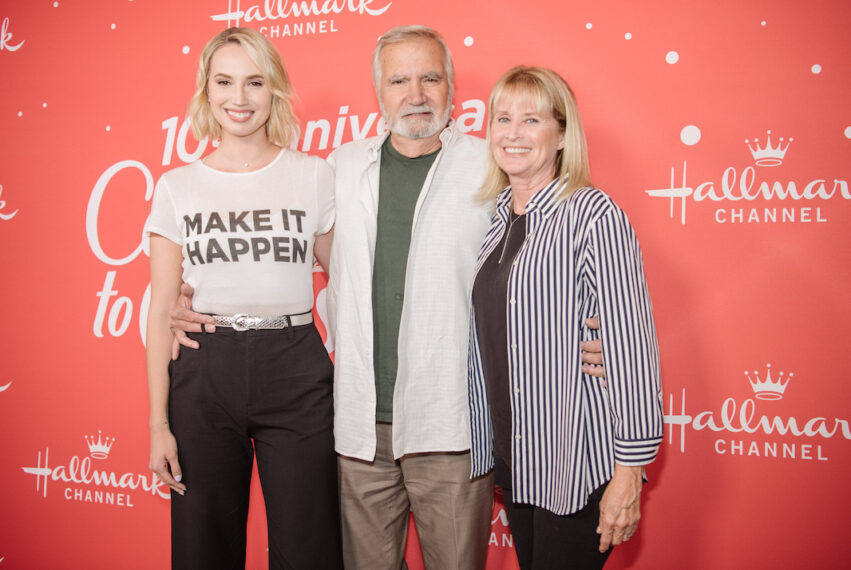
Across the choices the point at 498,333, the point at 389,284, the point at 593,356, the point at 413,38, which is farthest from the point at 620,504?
the point at 413,38

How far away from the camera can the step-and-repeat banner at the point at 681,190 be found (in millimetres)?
2004

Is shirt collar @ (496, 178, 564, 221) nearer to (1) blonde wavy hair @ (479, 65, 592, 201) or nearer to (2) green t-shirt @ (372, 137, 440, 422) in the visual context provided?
(1) blonde wavy hair @ (479, 65, 592, 201)

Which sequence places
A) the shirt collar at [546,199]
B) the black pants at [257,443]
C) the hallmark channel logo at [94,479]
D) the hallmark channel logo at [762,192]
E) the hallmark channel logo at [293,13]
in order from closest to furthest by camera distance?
1. the shirt collar at [546,199]
2. the black pants at [257,443]
3. the hallmark channel logo at [762,192]
4. the hallmark channel logo at [293,13]
5. the hallmark channel logo at [94,479]

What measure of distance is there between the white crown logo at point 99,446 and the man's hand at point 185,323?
1.28 m

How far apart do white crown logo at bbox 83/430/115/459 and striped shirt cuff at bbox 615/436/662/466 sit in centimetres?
238

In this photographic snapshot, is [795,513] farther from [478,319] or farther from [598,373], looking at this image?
[478,319]

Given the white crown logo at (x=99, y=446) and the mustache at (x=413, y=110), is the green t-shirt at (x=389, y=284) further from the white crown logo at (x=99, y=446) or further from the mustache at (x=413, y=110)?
the white crown logo at (x=99, y=446)

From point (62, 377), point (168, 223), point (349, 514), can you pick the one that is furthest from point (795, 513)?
point (62, 377)

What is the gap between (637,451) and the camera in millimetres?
1296

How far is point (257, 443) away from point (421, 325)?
633 millimetres

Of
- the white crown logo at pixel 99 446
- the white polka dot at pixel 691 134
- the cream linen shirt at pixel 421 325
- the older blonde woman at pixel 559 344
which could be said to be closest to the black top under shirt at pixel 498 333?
the older blonde woman at pixel 559 344

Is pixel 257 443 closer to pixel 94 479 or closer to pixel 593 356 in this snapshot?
pixel 593 356

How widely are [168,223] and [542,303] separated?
1162mm

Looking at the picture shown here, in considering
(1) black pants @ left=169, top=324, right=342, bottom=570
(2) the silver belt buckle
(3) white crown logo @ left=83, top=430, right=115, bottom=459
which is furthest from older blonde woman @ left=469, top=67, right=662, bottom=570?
(3) white crown logo @ left=83, top=430, right=115, bottom=459
